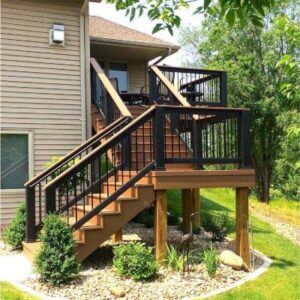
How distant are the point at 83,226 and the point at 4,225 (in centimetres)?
333

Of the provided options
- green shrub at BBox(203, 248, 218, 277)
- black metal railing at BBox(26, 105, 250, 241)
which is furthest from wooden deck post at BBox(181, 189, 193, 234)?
green shrub at BBox(203, 248, 218, 277)

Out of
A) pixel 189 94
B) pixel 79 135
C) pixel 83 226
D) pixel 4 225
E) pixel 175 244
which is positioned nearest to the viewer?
pixel 83 226

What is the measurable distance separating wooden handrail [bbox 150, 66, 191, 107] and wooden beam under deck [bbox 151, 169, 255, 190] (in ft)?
7.07

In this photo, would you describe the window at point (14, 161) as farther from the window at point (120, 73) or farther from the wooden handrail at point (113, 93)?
the window at point (120, 73)

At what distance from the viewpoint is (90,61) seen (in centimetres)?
1061

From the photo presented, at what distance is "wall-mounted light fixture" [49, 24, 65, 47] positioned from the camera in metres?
10.0

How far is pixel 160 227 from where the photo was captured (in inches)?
277

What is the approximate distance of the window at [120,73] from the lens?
526 inches

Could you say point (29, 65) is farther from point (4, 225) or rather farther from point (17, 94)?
point (4, 225)

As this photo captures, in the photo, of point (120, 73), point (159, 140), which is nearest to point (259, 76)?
point (120, 73)

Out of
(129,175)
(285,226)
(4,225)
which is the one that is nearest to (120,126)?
(129,175)

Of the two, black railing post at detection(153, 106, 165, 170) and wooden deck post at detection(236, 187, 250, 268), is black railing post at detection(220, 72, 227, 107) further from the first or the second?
Result: black railing post at detection(153, 106, 165, 170)

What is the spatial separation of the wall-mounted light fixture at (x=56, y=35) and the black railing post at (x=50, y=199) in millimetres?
4414

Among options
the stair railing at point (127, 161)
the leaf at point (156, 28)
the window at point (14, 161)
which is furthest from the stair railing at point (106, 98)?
the leaf at point (156, 28)
